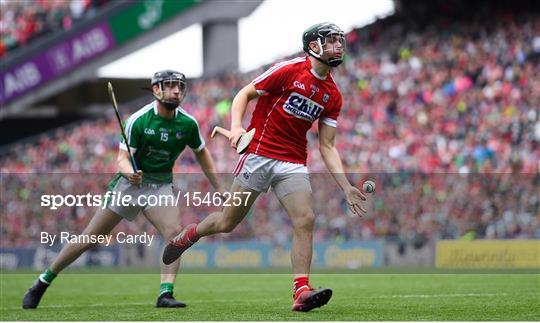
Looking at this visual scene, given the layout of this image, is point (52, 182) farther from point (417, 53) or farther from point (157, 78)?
point (157, 78)

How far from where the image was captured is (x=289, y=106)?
32.9 feet

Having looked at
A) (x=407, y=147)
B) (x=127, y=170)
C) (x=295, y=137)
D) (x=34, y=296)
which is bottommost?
(x=34, y=296)

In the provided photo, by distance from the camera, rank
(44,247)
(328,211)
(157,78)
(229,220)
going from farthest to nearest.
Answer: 1. (44,247)
2. (328,211)
3. (157,78)
4. (229,220)

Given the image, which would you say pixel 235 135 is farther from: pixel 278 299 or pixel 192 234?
pixel 278 299

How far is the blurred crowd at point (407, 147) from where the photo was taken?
21.6m

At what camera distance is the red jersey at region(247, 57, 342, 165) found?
32.7 ft

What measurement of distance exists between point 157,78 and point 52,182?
13275mm

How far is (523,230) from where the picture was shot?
21.1 meters

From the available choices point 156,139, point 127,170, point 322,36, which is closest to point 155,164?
point 156,139

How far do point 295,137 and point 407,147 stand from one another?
49.6 ft

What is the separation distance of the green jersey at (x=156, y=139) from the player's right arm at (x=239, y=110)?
1601 mm

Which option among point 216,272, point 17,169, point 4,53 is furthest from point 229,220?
point 4,53

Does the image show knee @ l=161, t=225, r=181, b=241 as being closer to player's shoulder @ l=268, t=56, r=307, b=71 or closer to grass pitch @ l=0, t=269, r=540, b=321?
grass pitch @ l=0, t=269, r=540, b=321

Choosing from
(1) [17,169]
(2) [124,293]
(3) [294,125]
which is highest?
(1) [17,169]
